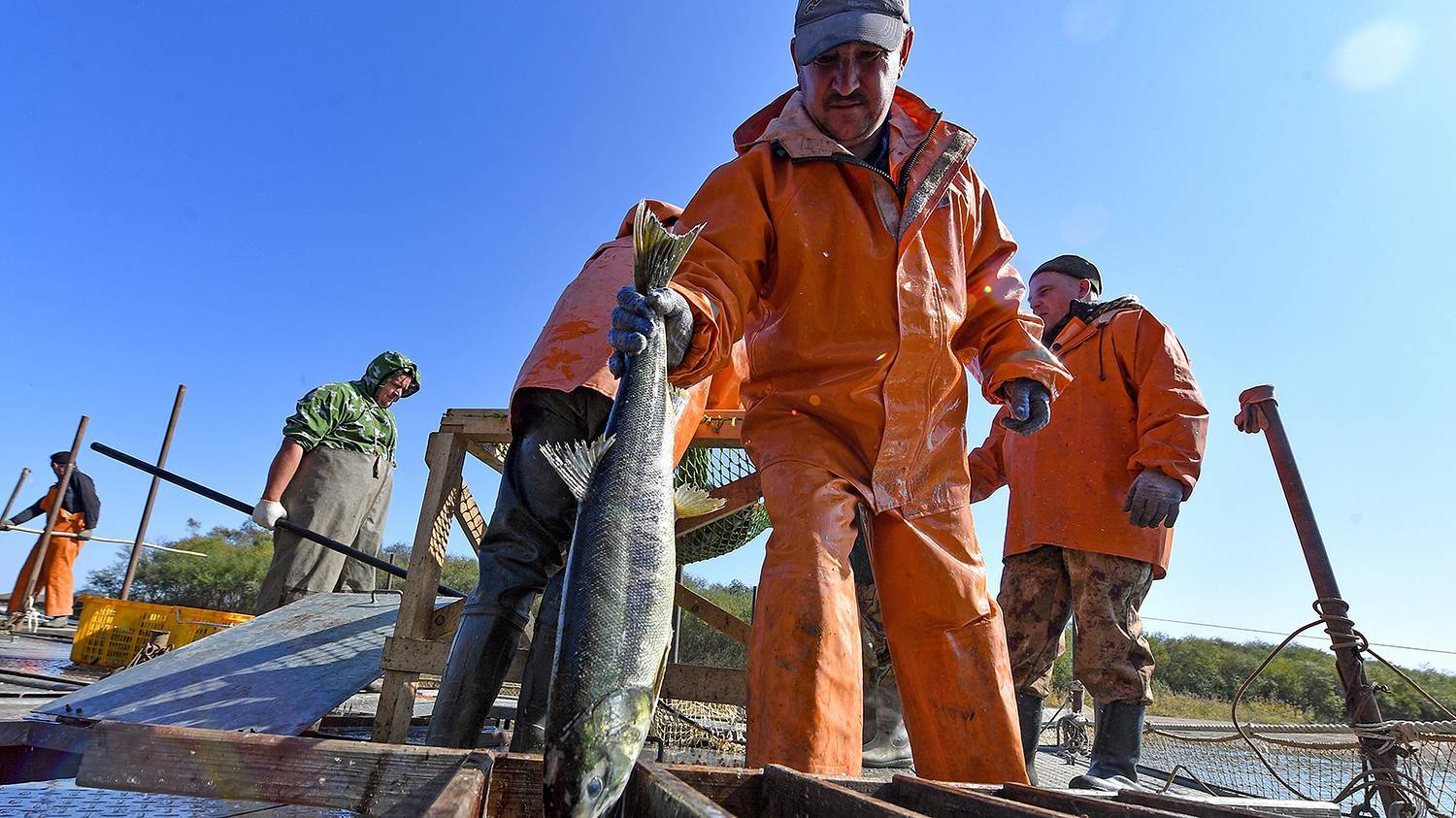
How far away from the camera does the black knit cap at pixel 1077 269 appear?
220 inches

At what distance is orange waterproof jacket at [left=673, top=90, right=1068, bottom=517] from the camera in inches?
110

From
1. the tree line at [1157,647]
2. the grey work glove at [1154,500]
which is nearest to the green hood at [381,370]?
the grey work glove at [1154,500]

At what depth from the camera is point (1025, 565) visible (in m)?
4.59

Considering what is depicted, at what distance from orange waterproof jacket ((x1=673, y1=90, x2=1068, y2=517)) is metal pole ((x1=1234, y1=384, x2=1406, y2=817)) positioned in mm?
3509

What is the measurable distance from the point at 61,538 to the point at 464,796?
1595cm

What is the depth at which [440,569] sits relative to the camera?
13.5ft

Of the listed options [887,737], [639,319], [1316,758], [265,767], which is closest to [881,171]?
[639,319]

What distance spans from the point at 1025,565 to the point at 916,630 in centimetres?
228

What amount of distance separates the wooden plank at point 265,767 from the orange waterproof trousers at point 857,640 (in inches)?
37.2

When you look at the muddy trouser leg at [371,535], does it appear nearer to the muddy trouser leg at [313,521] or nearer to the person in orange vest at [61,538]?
the muddy trouser leg at [313,521]

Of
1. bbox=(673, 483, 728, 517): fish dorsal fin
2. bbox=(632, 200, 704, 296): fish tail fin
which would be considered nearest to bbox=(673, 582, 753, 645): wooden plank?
bbox=(673, 483, 728, 517): fish dorsal fin

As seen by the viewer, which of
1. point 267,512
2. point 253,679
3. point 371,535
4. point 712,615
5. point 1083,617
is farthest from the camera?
point 371,535

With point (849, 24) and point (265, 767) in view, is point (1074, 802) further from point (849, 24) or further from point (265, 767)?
point (849, 24)

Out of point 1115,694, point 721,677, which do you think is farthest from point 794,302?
point 1115,694
